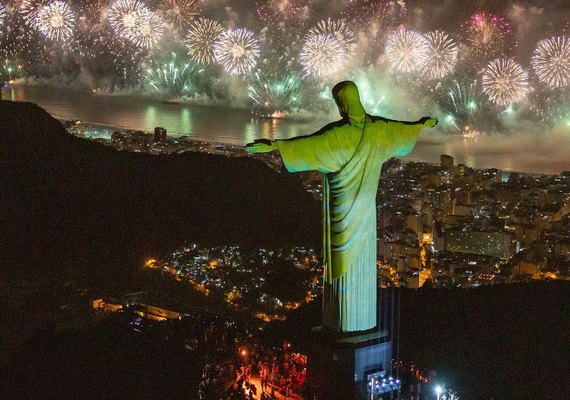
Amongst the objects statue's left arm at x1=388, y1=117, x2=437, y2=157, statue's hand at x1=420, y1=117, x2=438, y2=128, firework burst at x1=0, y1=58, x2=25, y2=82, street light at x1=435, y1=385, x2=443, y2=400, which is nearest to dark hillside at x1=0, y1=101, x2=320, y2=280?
street light at x1=435, y1=385, x2=443, y2=400

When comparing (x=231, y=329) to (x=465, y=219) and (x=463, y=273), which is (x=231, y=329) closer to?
(x=463, y=273)

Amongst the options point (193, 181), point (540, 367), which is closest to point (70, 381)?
point (540, 367)

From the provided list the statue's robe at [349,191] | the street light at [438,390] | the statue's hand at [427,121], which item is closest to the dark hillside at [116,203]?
the statue's robe at [349,191]

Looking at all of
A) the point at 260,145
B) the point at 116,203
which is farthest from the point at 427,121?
the point at 116,203

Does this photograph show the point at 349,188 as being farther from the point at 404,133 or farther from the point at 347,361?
the point at 347,361

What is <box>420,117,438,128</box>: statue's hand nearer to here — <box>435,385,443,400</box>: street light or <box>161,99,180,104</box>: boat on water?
<box>435,385,443,400</box>: street light

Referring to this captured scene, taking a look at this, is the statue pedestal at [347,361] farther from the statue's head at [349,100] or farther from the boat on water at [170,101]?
the boat on water at [170,101]

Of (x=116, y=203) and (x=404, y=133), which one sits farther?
(x=116, y=203)
